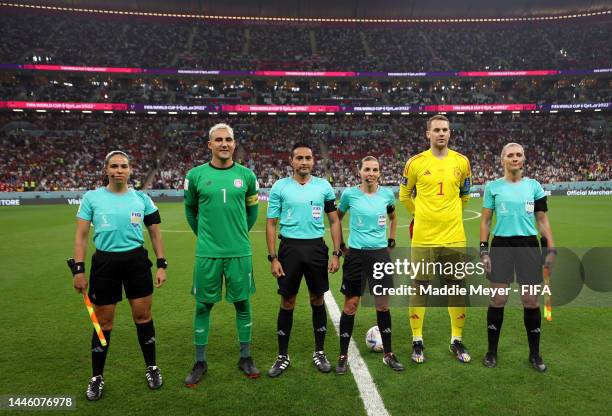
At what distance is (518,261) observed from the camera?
4340 millimetres

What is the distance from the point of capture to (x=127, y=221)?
3.93m

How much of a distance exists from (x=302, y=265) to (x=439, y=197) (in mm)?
1810

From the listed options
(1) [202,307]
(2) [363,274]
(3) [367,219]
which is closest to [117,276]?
(1) [202,307]

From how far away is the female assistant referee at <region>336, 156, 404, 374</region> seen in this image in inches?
172

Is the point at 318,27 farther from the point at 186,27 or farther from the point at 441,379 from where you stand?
the point at 441,379

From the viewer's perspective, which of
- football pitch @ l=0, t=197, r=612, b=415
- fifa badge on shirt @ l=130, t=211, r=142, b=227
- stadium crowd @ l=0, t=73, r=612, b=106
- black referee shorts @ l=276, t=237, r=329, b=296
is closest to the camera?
football pitch @ l=0, t=197, r=612, b=415

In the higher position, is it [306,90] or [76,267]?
[306,90]

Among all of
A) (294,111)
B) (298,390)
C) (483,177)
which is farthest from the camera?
(294,111)

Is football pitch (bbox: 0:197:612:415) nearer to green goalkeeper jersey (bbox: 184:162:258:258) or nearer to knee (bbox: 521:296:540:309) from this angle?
knee (bbox: 521:296:540:309)

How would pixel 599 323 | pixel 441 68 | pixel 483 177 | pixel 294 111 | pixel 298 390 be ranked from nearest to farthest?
pixel 298 390
pixel 599 323
pixel 483 177
pixel 294 111
pixel 441 68

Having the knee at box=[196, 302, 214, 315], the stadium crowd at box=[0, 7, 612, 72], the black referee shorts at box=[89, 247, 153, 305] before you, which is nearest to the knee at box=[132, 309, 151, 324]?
the black referee shorts at box=[89, 247, 153, 305]

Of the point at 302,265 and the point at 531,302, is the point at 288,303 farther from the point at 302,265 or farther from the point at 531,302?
the point at 531,302

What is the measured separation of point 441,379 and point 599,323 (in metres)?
3.24

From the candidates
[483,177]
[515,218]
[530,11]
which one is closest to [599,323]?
[515,218]
